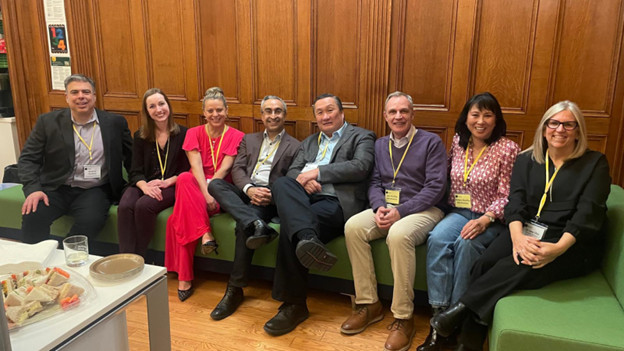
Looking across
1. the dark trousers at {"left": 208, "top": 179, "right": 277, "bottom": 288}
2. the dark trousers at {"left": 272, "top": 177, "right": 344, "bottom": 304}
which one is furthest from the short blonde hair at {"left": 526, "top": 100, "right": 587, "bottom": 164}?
the dark trousers at {"left": 208, "top": 179, "right": 277, "bottom": 288}

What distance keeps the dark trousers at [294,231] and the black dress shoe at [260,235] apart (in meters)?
0.11

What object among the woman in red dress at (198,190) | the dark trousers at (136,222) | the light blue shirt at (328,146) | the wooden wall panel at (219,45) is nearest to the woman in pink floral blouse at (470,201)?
the light blue shirt at (328,146)

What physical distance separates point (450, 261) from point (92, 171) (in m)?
2.45

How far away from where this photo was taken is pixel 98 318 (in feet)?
4.79

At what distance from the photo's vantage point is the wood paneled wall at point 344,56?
2826mm

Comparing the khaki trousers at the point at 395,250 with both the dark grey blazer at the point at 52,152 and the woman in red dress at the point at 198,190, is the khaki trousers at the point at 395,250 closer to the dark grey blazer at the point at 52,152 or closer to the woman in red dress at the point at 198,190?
the woman in red dress at the point at 198,190

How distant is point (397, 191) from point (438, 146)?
0.36 m

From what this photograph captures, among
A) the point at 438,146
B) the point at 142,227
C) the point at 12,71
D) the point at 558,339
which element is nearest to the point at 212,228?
the point at 142,227

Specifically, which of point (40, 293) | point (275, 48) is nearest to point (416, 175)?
point (275, 48)

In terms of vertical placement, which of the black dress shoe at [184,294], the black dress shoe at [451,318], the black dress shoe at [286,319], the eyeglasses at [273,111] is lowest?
the black dress shoe at [184,294]

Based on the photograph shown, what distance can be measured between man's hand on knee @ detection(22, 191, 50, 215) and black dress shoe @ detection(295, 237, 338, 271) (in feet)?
6.05

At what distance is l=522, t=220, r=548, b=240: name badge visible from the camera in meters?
2.05

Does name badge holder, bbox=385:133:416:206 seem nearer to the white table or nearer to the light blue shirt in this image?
the light blue shirt

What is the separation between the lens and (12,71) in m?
4.19
